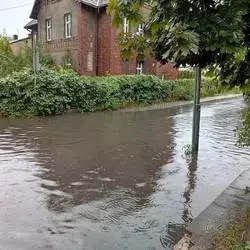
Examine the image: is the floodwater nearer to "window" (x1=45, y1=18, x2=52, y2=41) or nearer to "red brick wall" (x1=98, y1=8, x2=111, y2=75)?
"red brick wall" (x1=98, y1=8, x2=111, y2=75)

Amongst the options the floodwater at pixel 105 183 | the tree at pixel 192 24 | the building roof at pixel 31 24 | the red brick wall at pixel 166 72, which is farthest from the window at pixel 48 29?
the tree at pixel 192 24

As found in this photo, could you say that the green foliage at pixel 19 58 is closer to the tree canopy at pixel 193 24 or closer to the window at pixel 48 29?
the window at pixel 48 29

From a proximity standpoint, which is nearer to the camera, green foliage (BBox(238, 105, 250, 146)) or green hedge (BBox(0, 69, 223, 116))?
green foliage (BBox(238, 105, 250, 146))

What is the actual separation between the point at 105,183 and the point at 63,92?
1195cm

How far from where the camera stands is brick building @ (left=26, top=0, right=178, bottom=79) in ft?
92.7

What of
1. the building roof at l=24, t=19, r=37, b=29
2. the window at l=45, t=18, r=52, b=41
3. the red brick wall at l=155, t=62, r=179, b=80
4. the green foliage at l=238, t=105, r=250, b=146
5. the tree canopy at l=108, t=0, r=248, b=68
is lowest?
the green foliage at l=238, t=105, r=250, b=146

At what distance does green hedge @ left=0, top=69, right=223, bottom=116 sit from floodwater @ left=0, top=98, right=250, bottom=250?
3.39m

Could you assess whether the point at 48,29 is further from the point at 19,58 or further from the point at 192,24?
the point at 192,24

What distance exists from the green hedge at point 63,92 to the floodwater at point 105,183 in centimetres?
339

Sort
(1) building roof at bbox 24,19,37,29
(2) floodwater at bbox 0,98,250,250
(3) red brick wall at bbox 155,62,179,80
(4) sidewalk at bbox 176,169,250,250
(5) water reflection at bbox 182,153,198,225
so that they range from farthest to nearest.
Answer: (1) building roof at bbox 24,19,37,29 → (3) red brick wall at bbox 155,62,179,80 → (5) water reflection at bbox 182,153,198,225 → (2) floodwater at bbox 0,98,250,250 → (4) sidewalk at bbox 176,169,250,250

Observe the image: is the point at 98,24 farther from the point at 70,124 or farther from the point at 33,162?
the point at 33,162

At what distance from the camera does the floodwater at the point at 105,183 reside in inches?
217

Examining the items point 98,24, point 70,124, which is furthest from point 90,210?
point 98,24

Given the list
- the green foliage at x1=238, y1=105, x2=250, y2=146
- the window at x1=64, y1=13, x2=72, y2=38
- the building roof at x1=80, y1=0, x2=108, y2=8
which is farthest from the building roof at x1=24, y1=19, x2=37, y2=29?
the green foliage at x1=238, y1=105, x2=250, y2=146
